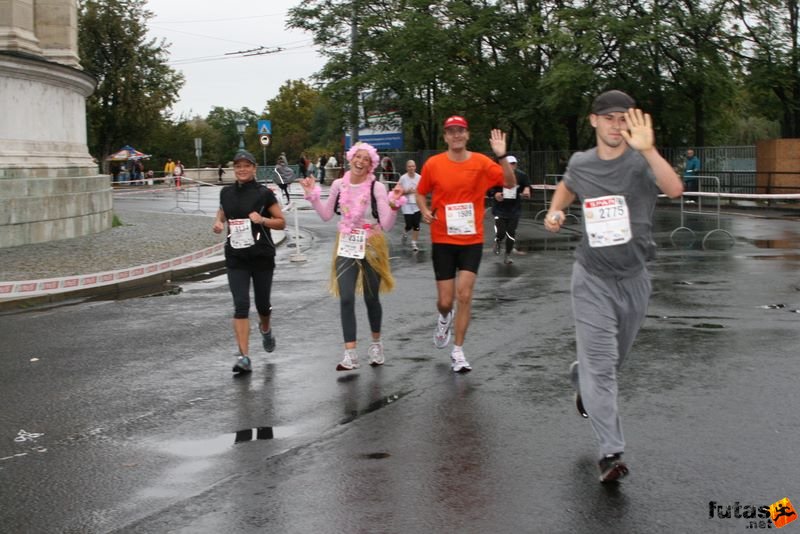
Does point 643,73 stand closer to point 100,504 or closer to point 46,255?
point 46,255

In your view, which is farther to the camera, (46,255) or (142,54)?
(142,54)

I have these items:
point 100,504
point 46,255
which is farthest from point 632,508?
point 46,255

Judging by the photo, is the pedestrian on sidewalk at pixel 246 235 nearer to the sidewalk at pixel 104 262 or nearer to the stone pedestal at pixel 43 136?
the sidewalk at pixel 104 262

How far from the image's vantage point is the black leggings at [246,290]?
27.5 feet

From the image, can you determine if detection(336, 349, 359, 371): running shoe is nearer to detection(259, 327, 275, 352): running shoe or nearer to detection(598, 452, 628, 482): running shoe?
detection(259, 327, 275, 352): running shoe

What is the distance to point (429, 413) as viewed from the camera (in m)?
6.70

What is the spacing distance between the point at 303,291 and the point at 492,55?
2885cm

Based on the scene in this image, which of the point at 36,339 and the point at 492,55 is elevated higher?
the point at 492,55

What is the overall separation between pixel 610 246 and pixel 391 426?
191 cm

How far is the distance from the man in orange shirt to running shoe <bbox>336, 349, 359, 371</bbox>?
81cm

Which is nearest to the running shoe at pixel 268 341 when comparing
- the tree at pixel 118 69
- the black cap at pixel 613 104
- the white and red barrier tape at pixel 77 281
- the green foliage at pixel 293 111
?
the black cap at pixel 613 104

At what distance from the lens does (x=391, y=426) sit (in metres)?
6.38

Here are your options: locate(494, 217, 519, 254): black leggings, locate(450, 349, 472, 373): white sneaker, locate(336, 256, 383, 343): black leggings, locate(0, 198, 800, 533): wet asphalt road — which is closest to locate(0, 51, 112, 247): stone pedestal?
locate(0, 198, 800, 533): wet asphalt road

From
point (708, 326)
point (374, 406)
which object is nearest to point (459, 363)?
point (374, 406)
